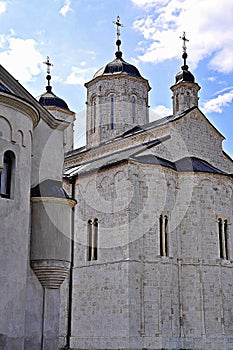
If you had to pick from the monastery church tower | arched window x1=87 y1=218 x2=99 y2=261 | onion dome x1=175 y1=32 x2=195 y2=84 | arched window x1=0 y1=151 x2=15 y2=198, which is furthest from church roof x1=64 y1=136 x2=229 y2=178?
arched window x1=0 y1=151 x2=15 y2=198

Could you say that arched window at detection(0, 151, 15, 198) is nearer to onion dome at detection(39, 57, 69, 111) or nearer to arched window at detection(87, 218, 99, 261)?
arched window at detection(87, 218, 99, 261)

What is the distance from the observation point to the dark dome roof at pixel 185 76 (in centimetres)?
2634

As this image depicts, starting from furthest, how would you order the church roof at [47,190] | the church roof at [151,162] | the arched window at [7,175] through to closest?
the church roof at [151,162] → the church roof at [47,190] → the arched window at [7,175]

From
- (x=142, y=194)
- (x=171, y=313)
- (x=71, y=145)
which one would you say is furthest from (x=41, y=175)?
(x=71, y=145)

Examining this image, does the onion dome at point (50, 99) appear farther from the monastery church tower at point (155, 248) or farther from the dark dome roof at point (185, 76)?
the monastery church tower at point (155, 248)

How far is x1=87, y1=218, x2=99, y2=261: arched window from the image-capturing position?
21.0 metres

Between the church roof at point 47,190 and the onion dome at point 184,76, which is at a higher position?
the onion dome at point 184,76

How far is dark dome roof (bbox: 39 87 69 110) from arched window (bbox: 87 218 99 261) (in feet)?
41.9

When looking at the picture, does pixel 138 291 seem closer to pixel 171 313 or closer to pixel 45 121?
pixel 171 313

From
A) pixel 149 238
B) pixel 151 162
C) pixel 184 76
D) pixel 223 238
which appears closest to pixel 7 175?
pixel 149 238

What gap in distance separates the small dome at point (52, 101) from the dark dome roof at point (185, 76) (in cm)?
894

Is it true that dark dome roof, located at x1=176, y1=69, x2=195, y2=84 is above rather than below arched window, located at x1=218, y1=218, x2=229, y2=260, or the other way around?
above

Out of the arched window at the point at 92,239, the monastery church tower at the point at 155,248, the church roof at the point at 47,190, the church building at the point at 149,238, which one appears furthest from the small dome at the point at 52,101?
the church roof at the point at 47,190

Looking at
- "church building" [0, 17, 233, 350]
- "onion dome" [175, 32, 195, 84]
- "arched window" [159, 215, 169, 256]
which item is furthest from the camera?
"onion dome" [175, 32, 195, 84]
